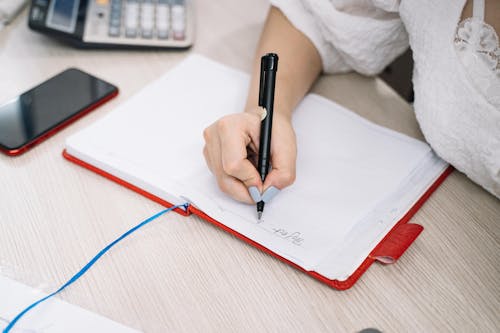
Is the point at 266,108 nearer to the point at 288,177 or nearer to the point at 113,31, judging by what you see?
the point at 288,177

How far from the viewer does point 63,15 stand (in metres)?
0.75

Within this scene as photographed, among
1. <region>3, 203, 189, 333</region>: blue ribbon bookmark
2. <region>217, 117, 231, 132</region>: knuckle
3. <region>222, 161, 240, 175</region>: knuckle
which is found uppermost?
<region>217, 117, 231, 132</region>: knuckle

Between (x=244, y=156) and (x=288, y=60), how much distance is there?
8.3 inches

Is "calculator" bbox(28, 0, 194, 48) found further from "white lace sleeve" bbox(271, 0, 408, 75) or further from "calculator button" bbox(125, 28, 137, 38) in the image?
"white lace sleeve" bbox(271, 0, 408, 75)

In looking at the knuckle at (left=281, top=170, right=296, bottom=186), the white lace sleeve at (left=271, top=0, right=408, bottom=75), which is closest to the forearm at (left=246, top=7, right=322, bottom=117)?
the white lace sleeve at (left=271, top=0, right=408, bottom=75)

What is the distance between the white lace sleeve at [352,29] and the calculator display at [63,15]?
28cm

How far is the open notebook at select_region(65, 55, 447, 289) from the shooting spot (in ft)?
1.65

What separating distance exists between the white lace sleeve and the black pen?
0.19 m

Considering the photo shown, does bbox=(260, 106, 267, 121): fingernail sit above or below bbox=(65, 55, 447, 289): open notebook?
above

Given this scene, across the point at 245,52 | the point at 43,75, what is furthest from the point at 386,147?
the point at 43,75

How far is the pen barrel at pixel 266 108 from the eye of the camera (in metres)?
0.52

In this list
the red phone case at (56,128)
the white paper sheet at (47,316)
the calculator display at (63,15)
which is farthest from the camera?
the calculator display at (63,15)

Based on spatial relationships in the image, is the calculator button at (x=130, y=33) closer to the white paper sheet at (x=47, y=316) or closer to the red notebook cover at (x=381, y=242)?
the red notebook cover at (x=381, y=242)

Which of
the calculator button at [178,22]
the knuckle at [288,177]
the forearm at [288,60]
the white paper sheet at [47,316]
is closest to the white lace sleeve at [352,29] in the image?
the forearm at [288,60]
